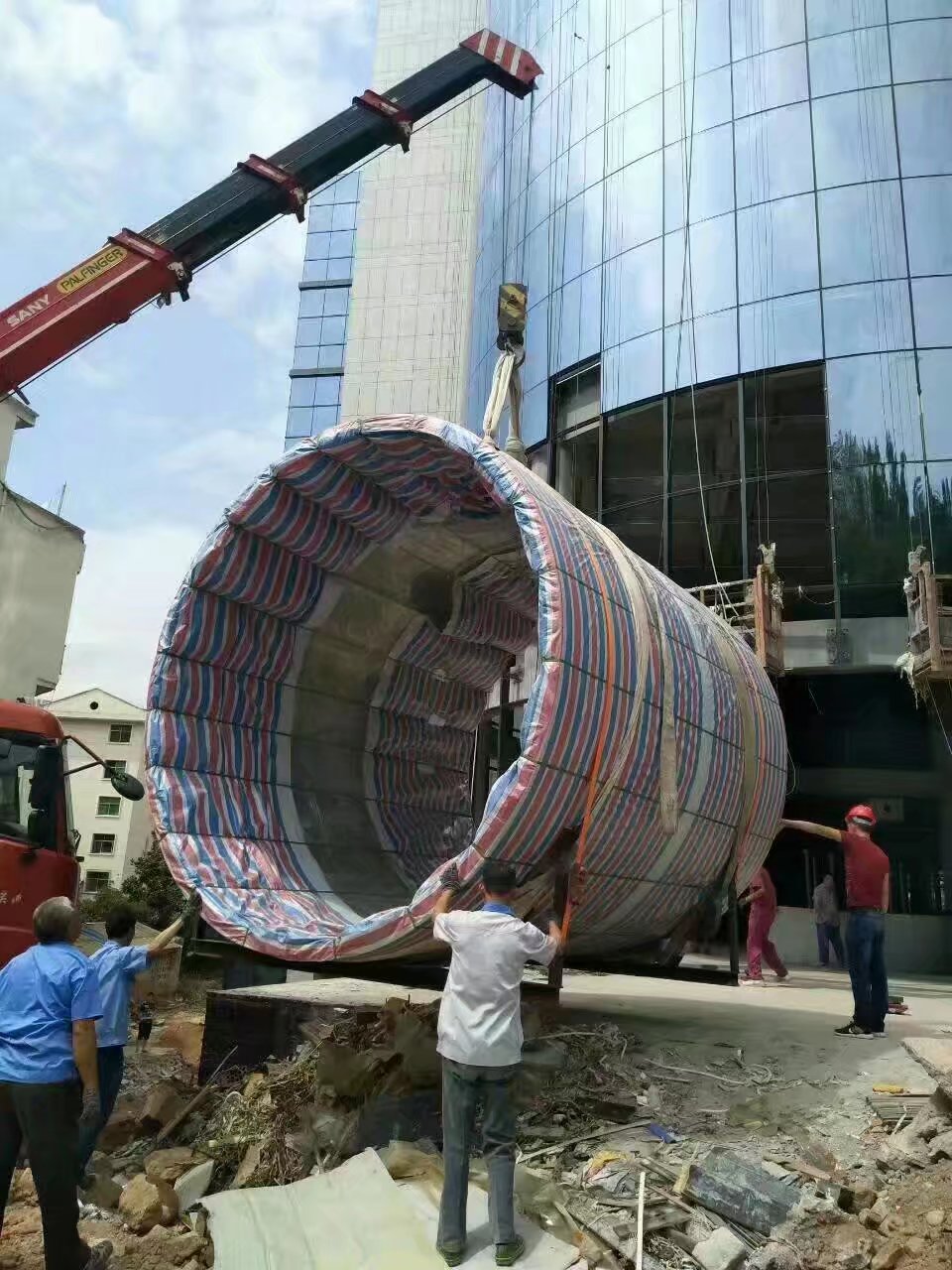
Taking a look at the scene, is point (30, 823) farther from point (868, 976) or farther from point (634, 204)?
point (634, 204)

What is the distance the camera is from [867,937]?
20.6ft

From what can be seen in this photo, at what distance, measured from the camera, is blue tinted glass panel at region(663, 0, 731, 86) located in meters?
16.3

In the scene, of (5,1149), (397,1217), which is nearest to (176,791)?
(5,1149)

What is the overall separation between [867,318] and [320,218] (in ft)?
80.8

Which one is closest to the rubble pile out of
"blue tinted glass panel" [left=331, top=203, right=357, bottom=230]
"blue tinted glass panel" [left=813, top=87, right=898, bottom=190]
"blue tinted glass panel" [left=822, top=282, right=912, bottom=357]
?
"blue tinted glass panel" [left=822, top=282, right=912, bottom=357]

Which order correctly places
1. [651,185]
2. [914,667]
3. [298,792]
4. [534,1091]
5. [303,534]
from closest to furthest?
[534,1091]
[303,534]
[298,792]
[914,667]
[651,185]

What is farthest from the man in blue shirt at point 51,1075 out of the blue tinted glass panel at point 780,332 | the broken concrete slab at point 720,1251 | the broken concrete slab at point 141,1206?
the blue tinted glass panel at point 780,332

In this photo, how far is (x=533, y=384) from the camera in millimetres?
17969

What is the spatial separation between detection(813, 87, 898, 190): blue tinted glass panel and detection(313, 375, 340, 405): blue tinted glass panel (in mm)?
19945

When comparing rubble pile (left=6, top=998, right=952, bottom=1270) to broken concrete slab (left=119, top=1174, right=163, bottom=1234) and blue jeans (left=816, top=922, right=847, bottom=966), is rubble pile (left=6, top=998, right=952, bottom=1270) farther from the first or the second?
blue jeans (left=816, top=922, right=847, bottom=966)

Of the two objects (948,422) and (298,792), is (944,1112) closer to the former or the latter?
(298,792)

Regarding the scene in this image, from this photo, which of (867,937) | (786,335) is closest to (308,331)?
(786,335)

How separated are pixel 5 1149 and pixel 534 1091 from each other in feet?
7.64

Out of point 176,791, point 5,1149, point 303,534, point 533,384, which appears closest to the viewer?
point 5,1149
